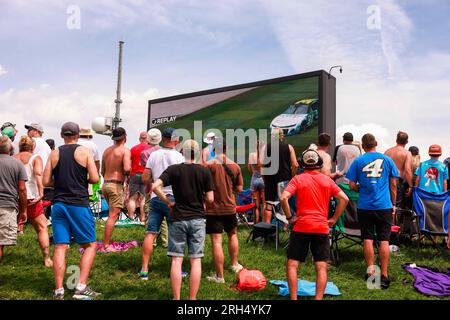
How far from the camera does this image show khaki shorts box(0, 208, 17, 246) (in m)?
5.13

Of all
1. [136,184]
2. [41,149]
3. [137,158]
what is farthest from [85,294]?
[137,158]

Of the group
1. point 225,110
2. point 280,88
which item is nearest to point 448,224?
point 280,88

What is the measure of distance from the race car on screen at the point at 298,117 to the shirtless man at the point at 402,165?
14.8 feet

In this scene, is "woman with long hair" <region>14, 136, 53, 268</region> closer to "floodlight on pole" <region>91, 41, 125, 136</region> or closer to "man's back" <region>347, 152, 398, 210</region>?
"man's back" <region>347, 152, 398, 210</region>

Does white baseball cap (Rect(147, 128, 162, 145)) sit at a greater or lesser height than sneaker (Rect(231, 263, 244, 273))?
greater

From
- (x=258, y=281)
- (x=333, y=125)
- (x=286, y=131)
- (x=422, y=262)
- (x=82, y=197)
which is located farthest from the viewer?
(x=286, y=131)

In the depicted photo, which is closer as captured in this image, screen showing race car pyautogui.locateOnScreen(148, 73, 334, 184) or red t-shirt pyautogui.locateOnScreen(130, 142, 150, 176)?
red t-shirt pyautogui.locateOnScreen(130, 142, 150, 176)

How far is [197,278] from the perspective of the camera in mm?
4535

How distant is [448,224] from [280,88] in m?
8.00

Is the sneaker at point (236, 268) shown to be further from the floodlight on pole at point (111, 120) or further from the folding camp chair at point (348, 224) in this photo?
the floodlight on pole at point (111, 120)

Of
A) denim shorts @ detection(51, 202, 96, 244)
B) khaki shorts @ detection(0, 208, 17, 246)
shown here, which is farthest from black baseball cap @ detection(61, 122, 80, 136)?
khaki shorts @ detection(0, 208, 17, 246)

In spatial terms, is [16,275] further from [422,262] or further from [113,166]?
[422,262]

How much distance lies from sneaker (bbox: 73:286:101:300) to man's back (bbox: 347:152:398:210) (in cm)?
369

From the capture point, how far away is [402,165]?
8078mm
